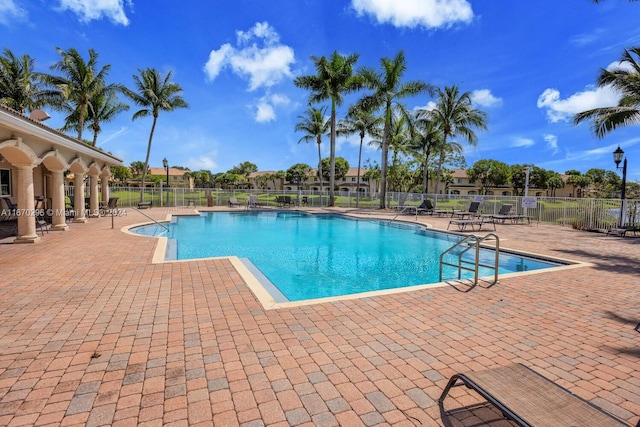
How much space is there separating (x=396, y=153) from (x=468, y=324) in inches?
1511

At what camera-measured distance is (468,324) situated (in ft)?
13.7

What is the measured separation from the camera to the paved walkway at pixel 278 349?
2480mm

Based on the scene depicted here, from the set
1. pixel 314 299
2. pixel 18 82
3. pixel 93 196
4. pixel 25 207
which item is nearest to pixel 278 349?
pixel 314 299

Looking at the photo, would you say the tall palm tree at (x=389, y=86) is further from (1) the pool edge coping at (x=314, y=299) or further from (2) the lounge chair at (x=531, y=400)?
(2) the lounge chair at (x=531, y=400)

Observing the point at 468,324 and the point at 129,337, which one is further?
the point at 468,324

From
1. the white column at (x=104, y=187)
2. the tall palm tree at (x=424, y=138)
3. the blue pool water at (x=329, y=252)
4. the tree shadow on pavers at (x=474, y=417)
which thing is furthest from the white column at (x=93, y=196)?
the tall palm tree at (x=424, y=138)

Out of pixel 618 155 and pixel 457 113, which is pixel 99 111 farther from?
pixel 618 155

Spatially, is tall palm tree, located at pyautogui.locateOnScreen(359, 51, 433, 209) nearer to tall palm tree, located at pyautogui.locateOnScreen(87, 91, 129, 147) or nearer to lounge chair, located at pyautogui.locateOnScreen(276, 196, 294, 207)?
lounge chair, located at pyautogui.locateOnScreen(276, 196, 294, 207)

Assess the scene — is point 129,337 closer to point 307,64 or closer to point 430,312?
point 430,312

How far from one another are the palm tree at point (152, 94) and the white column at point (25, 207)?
18263mm

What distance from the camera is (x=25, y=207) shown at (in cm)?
911

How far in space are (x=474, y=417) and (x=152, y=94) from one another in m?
30.3

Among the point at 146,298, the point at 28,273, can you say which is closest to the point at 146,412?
the point at 146,298

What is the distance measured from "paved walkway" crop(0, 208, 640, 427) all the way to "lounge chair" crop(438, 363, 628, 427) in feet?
1.16
